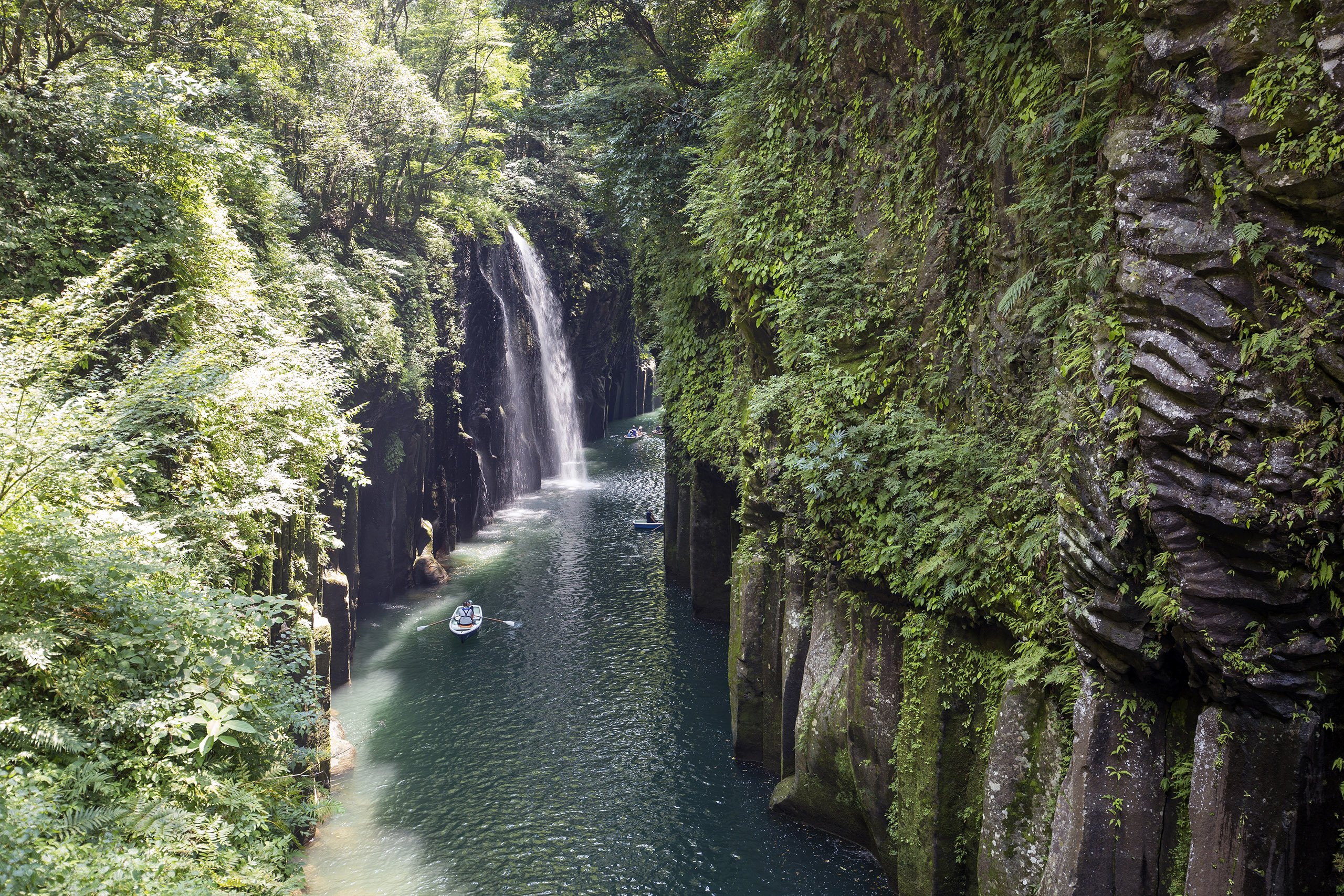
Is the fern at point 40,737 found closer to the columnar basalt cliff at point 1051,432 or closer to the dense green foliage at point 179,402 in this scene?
the dense green foliage at point 179,402

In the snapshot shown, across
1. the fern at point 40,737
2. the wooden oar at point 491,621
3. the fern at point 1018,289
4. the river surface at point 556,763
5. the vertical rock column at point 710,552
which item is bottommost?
the river surface at point 556,763

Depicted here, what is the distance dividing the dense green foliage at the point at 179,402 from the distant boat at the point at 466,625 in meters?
4.20

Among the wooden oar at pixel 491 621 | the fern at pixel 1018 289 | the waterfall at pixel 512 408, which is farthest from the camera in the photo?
the waterfall at pixel 512 408

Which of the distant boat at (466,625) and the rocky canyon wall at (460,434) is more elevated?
the rocky canyon wall at (460,434)

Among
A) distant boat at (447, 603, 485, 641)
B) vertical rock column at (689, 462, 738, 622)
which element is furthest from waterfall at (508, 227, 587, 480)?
distant boat at (447, 603, 485, 641)

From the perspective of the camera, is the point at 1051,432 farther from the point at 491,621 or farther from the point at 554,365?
the point at 554,365

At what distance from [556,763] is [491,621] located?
7.09 m

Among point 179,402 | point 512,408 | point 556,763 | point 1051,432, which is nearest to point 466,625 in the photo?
point 556,763

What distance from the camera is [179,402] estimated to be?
8078mm

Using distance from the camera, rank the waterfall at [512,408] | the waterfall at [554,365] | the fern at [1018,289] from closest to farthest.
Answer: the fern at [1018,289] < the waterfall at [512,408] < the waterfall at [554,365]

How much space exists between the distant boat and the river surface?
0.31m

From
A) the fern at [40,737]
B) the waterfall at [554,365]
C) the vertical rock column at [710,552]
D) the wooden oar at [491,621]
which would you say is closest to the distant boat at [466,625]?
the wooden oar at [491,621]

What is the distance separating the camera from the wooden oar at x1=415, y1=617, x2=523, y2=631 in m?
19.5

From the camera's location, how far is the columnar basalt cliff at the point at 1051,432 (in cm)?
518
